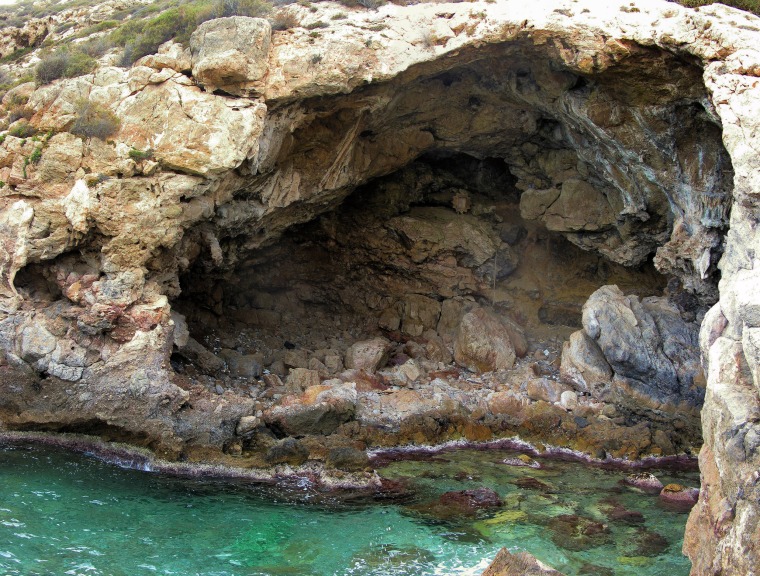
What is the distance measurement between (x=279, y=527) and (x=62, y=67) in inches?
544

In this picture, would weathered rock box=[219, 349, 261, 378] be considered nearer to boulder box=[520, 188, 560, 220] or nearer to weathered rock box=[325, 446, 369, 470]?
weathered rock box=[325, 446, 369, 470]

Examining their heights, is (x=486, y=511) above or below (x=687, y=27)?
below

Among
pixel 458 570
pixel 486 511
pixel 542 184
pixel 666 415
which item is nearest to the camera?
pixel 458 570

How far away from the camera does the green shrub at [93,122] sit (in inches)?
657

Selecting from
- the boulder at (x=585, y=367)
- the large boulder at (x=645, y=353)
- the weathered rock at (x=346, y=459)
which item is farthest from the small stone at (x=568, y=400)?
the weathered rock at (x=346, y=459)

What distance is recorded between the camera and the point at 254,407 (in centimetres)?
1728

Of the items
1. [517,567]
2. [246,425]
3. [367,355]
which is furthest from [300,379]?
[517,567]

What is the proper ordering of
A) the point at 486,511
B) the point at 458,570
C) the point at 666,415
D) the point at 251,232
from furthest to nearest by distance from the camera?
the point at 251,232 < the point at 666,415 < the point at 486,511 < the point at 458,570

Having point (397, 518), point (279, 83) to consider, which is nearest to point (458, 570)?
point (397, 518)

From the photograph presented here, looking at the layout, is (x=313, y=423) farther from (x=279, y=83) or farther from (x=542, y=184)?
(x=542, y=184)

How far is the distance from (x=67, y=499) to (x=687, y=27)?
54.5 feet

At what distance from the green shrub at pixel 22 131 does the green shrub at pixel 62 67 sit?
201 centimetres

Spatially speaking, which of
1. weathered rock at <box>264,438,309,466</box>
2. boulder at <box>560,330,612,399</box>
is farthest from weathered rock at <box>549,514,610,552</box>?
boulder at <box>560,330,612,399</box>

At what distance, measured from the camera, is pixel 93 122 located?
16.8 meters
